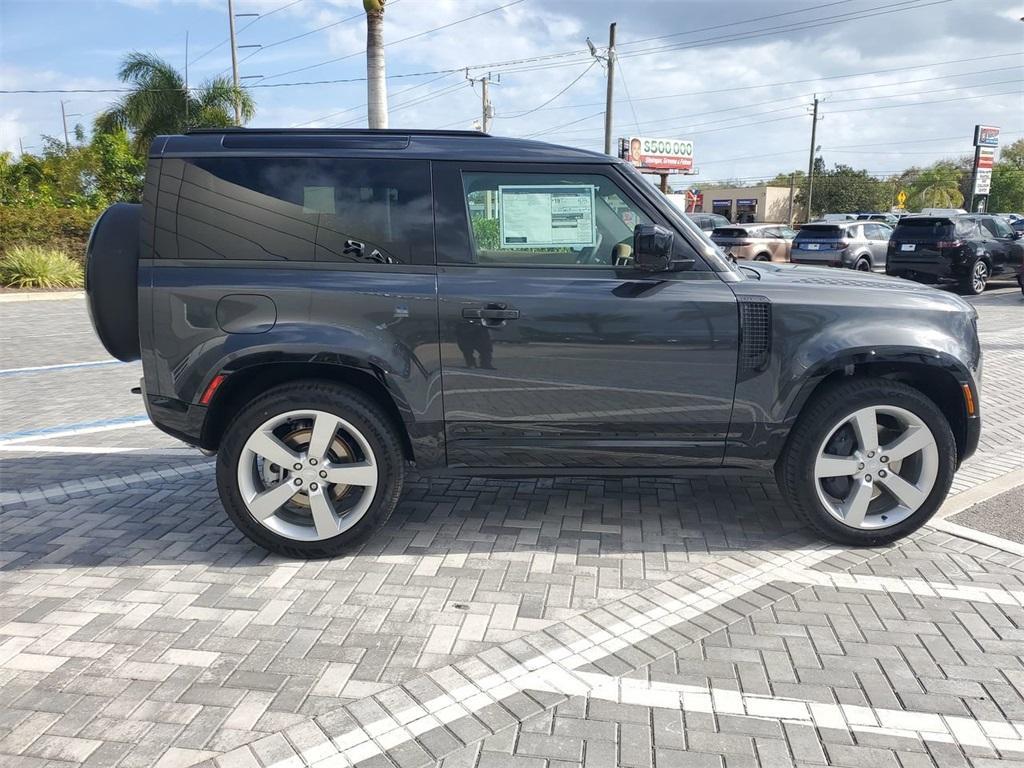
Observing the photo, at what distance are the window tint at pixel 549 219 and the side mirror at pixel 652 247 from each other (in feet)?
0.41

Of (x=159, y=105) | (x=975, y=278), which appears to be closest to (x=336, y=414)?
(x=975, y=278)

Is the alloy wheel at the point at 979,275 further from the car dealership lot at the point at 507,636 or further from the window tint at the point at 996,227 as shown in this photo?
the car dealership lot at the point at 507,636

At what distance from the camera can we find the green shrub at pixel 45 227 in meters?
19.1

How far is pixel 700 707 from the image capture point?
267 cm

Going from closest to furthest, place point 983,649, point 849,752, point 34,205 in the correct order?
point 849,752, point 983,649, point 34,205

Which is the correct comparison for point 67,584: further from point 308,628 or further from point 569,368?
point 569,368

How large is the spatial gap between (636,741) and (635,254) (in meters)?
2.14

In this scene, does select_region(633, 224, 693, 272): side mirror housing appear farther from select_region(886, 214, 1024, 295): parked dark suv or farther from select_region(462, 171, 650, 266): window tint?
select_region(886, 214, 1024, 295): parked dark suv

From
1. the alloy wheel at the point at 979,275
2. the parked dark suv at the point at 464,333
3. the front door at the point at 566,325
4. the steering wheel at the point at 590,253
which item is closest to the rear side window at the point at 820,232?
the alloy wheel at the point at 979,275

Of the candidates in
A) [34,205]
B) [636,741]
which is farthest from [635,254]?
[34,205]

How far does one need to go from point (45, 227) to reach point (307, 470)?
1993 cm

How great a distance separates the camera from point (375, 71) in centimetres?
1226

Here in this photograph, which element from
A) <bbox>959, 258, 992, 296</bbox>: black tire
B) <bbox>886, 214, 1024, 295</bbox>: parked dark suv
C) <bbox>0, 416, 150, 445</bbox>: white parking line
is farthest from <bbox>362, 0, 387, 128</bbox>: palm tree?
<bbox>959, 258, 992, 296</bbox>: black tire

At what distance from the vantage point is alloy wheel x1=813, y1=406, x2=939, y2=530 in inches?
152
